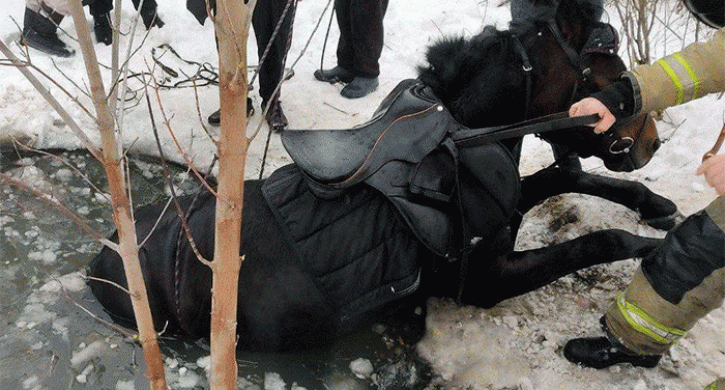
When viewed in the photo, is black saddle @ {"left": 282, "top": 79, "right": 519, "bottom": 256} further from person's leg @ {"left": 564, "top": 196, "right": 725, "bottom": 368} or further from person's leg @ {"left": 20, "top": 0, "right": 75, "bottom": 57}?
person's leg @ {"left": 20, "top": 0, "right": 75, "bottom": 57}

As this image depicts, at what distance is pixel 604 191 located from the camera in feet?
10.4

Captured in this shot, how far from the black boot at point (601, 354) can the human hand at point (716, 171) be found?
2.59 ft

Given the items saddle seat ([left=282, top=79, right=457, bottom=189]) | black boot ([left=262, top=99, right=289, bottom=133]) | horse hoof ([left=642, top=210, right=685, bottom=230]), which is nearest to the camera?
saddle seat ([left=282, top=79, right=457, bottom=189])

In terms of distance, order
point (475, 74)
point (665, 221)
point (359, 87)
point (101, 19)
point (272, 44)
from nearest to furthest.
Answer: point (475, 74) < point (665, 221) < point (272, 44) < point (359, 87) < point (101, 19)

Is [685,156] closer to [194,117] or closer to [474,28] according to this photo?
[474,28]

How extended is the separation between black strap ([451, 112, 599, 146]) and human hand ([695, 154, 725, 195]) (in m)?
0.41

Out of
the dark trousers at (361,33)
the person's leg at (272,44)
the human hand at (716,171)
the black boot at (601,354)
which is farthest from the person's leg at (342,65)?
the human hand at (716,171)

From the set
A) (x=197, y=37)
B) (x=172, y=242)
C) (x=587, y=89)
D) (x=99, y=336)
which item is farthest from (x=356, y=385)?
(x=197, y=37)

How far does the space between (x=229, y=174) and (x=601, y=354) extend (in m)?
1.84

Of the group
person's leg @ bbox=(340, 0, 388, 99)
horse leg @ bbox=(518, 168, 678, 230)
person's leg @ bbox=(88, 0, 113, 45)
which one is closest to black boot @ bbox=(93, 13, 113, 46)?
person's leg @ bbox=(88, 0, 113, 45)

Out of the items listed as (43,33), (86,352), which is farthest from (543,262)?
(43,33)

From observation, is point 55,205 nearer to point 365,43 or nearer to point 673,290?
point 673,290

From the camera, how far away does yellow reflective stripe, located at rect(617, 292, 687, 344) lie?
7.62 feet

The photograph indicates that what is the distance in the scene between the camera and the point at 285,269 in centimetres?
257
